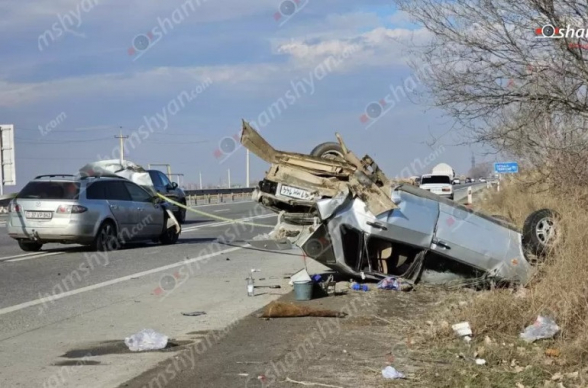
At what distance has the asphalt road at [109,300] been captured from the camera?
713 centimetres

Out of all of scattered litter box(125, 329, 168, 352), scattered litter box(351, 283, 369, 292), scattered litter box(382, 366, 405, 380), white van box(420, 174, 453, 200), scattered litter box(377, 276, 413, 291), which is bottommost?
white van box(420, 174, 453, 200)

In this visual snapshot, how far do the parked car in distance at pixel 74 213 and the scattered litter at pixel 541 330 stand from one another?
1146 cm

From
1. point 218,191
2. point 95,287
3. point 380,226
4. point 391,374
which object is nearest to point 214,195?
point 218,191

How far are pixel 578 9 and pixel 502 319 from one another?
5.63 meters

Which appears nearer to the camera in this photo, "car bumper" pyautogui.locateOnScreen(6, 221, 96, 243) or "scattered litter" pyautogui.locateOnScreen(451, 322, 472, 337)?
"scattered litter" pyautogui.locateOnScreen(451, 322, 472, 337)

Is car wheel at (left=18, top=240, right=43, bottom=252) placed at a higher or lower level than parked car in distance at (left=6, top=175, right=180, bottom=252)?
lower

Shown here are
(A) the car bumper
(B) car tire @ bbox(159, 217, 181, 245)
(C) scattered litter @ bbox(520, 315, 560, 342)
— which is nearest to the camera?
(C) scattered litter @ bbox(520, 315, 560, 342)

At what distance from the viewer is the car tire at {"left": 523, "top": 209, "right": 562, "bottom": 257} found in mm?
10234

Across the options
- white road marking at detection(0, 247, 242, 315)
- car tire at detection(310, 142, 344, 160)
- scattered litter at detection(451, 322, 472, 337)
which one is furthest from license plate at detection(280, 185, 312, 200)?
scattered litter at detection(451, 322, 472, 337)

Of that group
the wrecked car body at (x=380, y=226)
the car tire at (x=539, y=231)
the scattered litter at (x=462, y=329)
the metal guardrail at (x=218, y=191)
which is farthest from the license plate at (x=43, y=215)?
the metal guardrail at (x=218, y=191)

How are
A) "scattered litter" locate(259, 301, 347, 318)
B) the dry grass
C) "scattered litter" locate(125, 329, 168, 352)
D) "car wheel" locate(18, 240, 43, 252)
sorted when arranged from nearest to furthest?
1. the dry grass
2. "scattered litter" locate(125, 329, 168, 352)
3. "scattered litter" locate(259, 301, 347, 318)
4. "car wheel" locate(18, 240, 43, 252)

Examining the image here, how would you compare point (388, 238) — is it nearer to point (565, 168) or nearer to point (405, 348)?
point (405, 348)

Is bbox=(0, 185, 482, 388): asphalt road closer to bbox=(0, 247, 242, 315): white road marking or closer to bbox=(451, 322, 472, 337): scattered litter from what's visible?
bbox=(0, 247, 242, 315): white road marking

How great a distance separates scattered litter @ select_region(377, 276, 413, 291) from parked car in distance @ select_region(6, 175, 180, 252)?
815 cm
